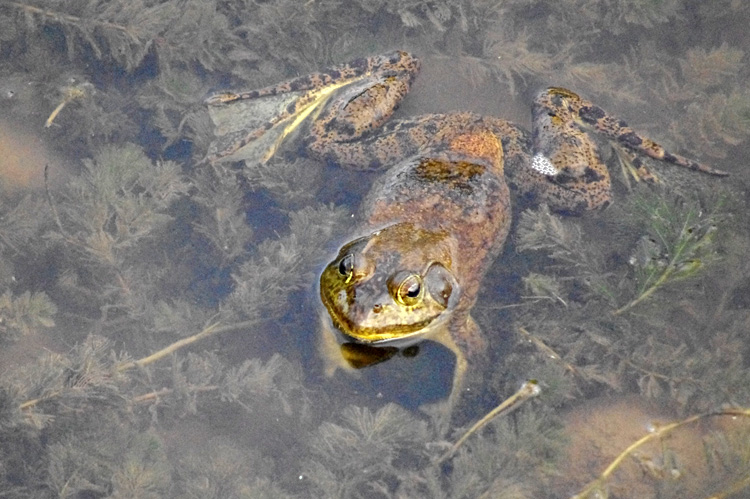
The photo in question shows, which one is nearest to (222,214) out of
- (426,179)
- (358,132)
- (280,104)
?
(280,104)

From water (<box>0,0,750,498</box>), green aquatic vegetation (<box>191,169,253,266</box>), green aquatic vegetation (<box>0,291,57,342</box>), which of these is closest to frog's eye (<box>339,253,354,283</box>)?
water (<box>0,0,750,498</box>)

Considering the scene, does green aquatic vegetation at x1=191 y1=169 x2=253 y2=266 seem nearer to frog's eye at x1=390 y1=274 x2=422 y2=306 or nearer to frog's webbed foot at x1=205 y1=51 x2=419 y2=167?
frog's webbed foot at x1=205 y1=51 x2=419 y2=167

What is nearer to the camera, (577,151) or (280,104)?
Result: (577,151)

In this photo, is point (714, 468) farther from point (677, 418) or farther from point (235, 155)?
point (235, 155)

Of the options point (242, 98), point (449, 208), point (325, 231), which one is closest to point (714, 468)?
point (449, 208)

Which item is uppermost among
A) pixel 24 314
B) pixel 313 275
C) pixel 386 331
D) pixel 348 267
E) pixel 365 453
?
pixel 348 267

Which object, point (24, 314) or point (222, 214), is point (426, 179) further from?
point (24, 314)

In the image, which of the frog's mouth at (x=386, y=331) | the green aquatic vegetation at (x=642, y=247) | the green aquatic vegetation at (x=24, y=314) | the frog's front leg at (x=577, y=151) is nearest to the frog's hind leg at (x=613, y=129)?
the frog's front leg at (x=577, y=151)
